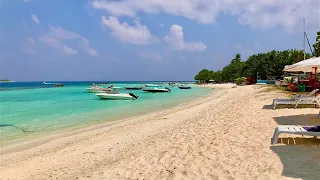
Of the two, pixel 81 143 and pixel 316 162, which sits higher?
pixel 316 162

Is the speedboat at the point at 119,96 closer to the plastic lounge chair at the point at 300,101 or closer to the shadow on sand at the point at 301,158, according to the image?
the plastic lounge chair at the point at 300,101

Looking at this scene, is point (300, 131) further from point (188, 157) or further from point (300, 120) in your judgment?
point (300, 120)

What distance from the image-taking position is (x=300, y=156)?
5.95 m

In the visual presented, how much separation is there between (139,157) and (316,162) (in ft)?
12.7

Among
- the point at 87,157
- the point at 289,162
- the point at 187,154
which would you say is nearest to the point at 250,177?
the point at 289,162

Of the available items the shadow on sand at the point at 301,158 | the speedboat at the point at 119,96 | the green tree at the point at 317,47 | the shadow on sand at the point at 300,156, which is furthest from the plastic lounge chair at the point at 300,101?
the green tree at the point at 317,47

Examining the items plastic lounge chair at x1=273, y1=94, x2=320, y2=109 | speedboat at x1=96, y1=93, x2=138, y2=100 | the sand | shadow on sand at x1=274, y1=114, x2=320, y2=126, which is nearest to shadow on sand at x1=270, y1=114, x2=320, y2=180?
the sand

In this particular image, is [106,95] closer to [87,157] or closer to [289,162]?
[87,157]

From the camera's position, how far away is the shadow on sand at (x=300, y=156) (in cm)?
505

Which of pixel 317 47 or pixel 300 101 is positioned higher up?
pixel 317 47

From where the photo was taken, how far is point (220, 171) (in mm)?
5508

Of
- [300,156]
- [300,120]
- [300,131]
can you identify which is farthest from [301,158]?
[300,120]

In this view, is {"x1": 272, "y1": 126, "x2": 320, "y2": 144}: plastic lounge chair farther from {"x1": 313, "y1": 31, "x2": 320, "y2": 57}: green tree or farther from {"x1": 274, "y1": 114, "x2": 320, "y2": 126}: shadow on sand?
{"x1": 313, "y1": 31, "x2": 320, "y2": 57}: green tree

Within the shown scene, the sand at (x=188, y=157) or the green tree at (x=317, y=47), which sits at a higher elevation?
the green tree at (x=317, y=47)
